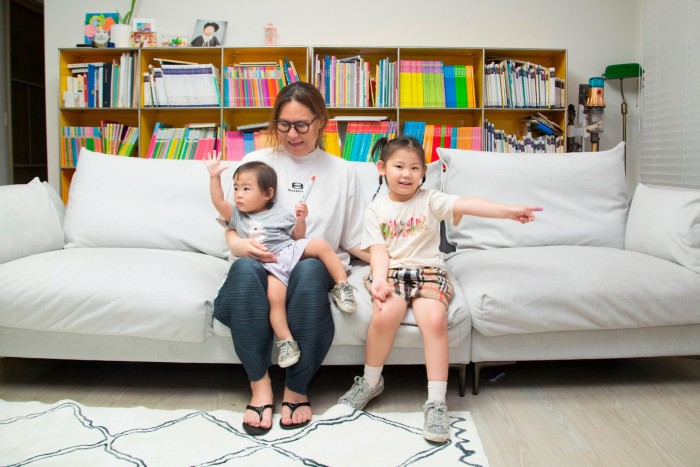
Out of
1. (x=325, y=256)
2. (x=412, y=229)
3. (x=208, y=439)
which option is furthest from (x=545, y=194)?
(x=208, y=439)

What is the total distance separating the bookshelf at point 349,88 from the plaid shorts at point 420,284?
2213 millimetres

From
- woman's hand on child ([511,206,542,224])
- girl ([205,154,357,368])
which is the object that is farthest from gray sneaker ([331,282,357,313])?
woman's hand on child ([511,206,542,224])

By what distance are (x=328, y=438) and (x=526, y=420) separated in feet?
1.89

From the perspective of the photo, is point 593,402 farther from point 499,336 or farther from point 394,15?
point 394,15

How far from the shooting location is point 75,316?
1.71 meters

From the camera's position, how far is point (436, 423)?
150 cm

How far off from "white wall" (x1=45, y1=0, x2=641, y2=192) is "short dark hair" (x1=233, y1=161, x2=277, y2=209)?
2.35m

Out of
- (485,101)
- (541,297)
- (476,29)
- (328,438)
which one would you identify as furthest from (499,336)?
(476,29)

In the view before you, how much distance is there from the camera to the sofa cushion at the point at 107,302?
1683 millimetres

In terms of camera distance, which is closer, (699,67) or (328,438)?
(328,438)

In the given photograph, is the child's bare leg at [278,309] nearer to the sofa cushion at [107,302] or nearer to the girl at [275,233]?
the girl at [275,233]

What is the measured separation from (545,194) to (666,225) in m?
0.44

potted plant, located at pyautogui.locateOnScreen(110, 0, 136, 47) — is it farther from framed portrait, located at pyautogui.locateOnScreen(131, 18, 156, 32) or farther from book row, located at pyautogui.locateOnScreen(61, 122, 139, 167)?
book row, located at pyautogui.locateOnScreen(61, 122, 139, 167)

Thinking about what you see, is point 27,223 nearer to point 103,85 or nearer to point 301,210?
point 301,210
